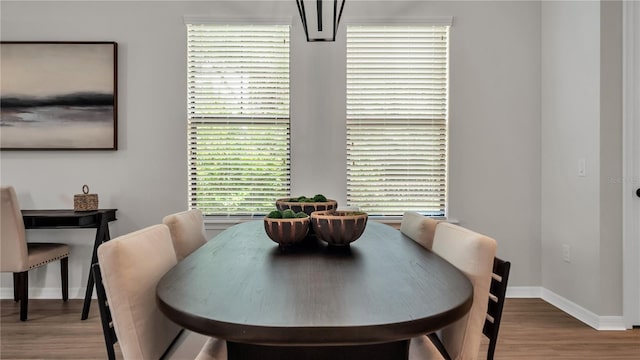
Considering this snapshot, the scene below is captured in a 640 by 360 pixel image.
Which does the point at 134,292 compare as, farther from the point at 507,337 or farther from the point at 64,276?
the point at 64,276

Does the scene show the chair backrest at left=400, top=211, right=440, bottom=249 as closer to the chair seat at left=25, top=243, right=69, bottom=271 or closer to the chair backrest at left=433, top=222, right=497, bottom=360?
the chair backrest at left=433, top=222, right=497, bottom=360

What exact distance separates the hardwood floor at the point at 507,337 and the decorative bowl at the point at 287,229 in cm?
151

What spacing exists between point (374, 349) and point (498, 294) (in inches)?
16.1

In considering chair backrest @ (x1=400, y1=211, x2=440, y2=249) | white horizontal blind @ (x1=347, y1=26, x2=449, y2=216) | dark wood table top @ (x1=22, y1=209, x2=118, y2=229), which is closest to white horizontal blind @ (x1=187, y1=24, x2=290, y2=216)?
white horizontal blind @ (x1=347, y1=26, x2=449, y2=216)

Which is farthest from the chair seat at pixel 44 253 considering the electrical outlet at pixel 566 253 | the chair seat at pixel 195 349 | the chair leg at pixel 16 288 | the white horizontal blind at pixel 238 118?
the electrical outlet at pixel 566 253

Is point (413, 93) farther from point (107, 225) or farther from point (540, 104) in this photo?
point (107, 225)

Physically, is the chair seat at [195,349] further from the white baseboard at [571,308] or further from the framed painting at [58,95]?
the white baseboard at [571,308]

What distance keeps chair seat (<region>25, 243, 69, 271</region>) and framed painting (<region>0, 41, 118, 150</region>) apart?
810mm

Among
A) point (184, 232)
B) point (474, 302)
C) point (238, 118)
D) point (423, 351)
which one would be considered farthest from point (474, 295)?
point (238, 118)

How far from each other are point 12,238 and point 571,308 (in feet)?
13.3

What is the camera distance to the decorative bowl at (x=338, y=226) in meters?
1.37

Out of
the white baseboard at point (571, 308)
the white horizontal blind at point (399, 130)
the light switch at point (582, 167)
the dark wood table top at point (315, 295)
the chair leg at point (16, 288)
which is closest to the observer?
the dark wood table top at point (315, 295)

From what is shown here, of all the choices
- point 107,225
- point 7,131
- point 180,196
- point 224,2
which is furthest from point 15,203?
point 224,2

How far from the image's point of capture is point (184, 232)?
66.2 inches
